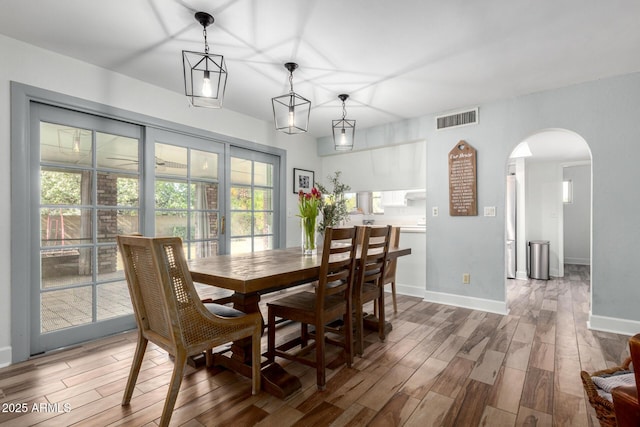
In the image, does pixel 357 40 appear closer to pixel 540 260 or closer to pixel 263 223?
pixel 263 223

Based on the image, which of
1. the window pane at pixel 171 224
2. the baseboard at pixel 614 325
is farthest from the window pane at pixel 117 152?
the baseboard at pixel 614 325

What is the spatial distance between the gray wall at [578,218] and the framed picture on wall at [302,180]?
6.14 m

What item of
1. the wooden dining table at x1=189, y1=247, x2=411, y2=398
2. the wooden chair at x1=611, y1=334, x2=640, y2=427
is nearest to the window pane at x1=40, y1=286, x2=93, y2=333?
the wooden dining table at x1=189, y1=247, x2=411, y2=398

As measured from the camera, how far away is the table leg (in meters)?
1.90

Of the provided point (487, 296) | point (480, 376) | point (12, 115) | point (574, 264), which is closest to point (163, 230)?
point (12, 115)

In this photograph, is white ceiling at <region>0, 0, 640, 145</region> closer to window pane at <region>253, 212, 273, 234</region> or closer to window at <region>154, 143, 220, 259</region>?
window at <region>154, 143, 220, 259</region>

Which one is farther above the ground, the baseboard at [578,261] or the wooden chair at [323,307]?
the wooden chair at [323,307]

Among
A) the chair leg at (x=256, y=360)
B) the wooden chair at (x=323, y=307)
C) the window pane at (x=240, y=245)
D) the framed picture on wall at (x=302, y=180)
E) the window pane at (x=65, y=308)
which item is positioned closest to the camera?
the chair leg at (x=256, y=360)

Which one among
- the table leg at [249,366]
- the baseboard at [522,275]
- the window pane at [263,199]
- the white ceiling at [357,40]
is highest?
the white ceiling at [357,40]

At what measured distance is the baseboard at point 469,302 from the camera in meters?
3.56

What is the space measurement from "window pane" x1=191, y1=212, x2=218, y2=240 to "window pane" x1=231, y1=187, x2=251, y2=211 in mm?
325

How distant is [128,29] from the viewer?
2223 mm

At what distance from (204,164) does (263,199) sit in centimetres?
102

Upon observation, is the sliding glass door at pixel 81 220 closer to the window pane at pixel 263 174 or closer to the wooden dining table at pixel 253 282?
the wooden dining table at pixel 253 282
